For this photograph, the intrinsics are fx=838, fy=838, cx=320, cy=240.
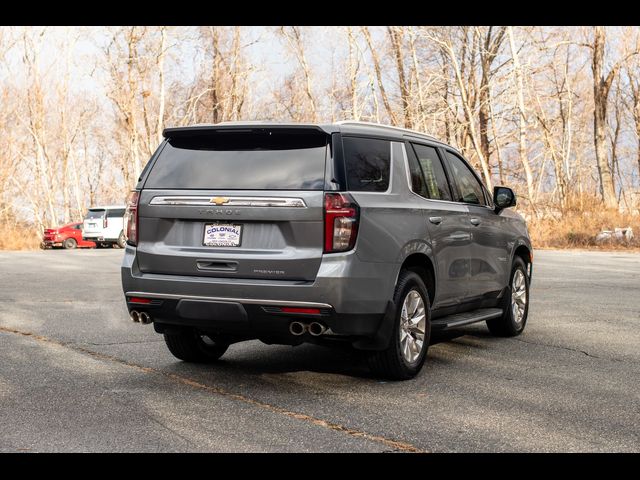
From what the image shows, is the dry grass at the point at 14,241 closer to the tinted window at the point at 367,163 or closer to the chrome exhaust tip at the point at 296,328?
the tinted window at the point at 367,163

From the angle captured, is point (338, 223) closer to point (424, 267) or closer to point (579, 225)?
point (424, 267)

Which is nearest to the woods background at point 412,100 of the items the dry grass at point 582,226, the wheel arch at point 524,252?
the dry grass at point 582,226

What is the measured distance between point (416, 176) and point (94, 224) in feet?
119

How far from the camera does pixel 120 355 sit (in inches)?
307

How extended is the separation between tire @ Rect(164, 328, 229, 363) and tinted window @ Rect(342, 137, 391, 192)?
197 centimetres

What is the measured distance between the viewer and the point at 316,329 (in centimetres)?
597

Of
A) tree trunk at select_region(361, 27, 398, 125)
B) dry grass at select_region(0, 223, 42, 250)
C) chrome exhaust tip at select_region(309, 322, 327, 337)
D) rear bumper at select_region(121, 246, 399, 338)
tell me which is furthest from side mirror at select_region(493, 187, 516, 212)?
tree trunk at select_region(361, 27, 398, 125)

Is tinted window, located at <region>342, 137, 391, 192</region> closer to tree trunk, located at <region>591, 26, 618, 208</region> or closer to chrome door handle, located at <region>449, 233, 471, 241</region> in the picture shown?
chrome door handle, located at <region>449, 233, 471, 241</region>

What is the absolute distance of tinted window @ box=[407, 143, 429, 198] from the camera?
23.0ft

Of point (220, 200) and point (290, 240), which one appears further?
point (220, 200)

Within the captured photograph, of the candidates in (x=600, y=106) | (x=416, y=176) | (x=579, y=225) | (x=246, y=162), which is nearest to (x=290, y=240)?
(x=246, y=162)
